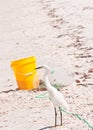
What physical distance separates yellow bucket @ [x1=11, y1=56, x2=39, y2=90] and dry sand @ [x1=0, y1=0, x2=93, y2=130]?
0.83ft

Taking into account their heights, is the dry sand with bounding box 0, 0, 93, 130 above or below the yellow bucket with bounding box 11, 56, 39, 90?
below

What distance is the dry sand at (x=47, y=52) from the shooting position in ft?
22.4

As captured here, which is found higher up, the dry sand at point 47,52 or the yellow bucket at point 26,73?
the yellow bucket at point 26,73

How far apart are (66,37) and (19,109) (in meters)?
4.67

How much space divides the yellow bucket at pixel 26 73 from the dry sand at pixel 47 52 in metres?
0.25

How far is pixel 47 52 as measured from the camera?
10695 millimetres

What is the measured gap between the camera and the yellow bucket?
795 centimetres

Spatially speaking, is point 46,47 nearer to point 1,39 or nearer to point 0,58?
point 0,58

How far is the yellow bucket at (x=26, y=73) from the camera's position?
26.1 feet

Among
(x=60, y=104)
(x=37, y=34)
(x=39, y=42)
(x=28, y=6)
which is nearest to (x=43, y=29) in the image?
(x=37, y=34)

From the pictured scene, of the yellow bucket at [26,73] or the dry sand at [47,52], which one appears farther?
the yellow bucket at [26,73]

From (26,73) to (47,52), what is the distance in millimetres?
2697

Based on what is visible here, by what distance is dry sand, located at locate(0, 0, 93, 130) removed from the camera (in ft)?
22.4

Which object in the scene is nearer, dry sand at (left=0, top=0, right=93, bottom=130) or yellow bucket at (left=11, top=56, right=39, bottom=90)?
dry sand at (left=0, top=0, right=93, bottom=130)
